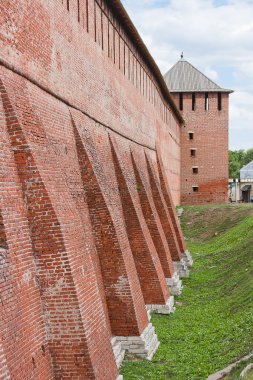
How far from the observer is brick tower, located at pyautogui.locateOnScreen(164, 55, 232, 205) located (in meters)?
37.2

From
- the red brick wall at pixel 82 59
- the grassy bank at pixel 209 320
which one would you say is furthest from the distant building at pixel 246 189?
the red brick wall at pixel 82 59

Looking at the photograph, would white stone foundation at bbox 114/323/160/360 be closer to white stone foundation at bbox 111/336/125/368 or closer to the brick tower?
white stone foundation at bbox 111/336/125/368

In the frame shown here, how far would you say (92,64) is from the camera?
1204 cm

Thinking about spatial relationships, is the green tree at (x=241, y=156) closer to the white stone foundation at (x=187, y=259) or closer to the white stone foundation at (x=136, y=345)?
the white stone foundation at (x=187, y=259)

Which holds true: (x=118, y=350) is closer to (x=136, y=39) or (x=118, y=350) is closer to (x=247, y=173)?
(x=136, y=39)

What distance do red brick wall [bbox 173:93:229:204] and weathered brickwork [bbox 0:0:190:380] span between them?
2267 cm

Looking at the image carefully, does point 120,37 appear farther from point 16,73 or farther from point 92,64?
point 16,73

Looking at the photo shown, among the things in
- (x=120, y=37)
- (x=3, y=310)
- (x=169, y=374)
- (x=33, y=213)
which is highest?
(x=120, y=37)

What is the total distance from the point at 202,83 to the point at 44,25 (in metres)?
29.2

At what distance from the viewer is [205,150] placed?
125 feet

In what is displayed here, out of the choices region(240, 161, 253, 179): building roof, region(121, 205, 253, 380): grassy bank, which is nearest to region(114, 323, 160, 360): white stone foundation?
region(121, 205, 253, 380): grassy bank

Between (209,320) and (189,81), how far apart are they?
86.8 feet

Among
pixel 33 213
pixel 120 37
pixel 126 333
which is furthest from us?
pixel 120 37

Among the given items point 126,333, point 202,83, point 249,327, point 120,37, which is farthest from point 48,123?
point 202,83
